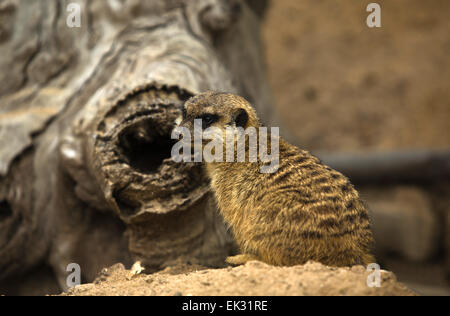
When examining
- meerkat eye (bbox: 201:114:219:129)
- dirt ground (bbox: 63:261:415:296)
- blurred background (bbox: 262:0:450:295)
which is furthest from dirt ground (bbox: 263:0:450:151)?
dirt ground (bbox: 63:261:415:296)

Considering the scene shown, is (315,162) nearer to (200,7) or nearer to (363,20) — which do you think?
(200,7)

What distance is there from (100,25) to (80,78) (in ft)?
1.39

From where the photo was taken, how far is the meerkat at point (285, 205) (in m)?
2.04

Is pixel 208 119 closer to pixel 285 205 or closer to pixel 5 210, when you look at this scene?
pixel 285 205

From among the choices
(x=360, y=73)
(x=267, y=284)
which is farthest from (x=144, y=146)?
(x=360, y=73)

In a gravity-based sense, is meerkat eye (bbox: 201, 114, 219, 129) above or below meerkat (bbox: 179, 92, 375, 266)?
above

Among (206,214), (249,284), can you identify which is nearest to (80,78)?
(206,214)

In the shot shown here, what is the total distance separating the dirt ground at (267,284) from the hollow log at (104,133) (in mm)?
728

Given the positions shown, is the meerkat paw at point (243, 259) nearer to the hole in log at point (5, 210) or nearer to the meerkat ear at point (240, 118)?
the meerkat ear at point (240, 118)

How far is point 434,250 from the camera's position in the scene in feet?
19.1

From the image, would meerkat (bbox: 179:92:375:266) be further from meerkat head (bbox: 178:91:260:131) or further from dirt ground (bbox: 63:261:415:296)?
dirt ground (bbox: 63:261:415:296)

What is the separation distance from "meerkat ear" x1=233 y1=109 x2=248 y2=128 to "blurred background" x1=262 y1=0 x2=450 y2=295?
13.1ft

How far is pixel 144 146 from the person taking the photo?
2742 mm

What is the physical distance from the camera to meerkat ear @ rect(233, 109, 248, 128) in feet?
7.73
